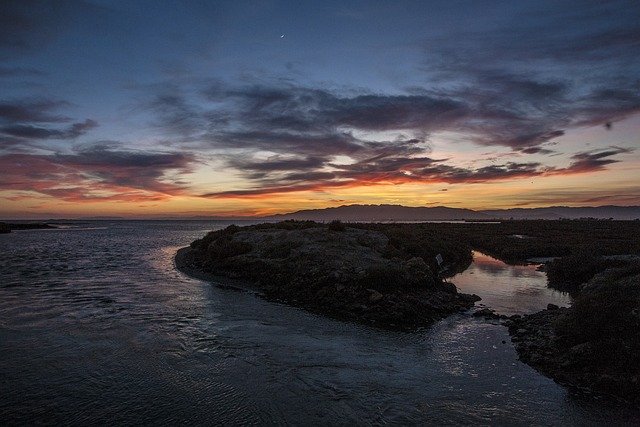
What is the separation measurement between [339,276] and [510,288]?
11.8 m

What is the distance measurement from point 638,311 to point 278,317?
1327cm

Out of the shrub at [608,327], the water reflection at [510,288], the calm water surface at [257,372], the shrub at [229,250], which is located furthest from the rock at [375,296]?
the shrub at [229,250]

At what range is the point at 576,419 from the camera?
842 cm

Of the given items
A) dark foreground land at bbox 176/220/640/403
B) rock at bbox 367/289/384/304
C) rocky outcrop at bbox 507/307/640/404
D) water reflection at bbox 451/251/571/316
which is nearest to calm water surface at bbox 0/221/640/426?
rocky outcrop at bbox 507/307/640/404

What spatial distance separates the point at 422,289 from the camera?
1961 cm

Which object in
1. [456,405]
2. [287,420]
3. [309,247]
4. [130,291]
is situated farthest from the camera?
[309,247]

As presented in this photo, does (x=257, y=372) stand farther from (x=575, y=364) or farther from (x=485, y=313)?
(x=485, y=313)

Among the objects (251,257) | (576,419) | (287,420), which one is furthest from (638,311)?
(251,257)

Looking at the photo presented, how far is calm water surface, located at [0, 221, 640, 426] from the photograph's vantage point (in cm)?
854

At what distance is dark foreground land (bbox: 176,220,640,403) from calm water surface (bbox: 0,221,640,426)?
3.52 ft

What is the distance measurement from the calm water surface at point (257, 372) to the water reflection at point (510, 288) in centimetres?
434

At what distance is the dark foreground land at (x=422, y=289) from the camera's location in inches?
412

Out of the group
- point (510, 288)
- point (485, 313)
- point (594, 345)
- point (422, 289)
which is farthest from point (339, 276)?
point (594, 345)

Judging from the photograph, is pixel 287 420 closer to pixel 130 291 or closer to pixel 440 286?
pixel 440 286
